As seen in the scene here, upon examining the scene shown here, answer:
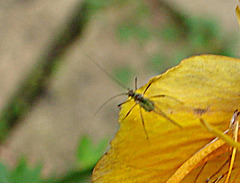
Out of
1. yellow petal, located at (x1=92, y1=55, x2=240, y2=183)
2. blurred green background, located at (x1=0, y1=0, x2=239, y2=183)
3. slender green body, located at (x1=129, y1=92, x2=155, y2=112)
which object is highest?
blurred green background, located at (x1=0, y1=0, x2=239, y2=183)

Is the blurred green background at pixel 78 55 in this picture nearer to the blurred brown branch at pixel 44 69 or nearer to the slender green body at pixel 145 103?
the blurred brown branch at pixel 44 69

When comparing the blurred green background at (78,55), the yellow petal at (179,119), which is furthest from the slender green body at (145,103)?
the blurred green background at (78,55)

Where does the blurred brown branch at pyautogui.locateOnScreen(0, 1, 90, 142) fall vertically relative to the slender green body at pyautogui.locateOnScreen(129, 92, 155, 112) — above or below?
above

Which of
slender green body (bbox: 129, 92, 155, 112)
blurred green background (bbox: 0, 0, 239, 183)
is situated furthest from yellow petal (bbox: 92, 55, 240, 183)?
blurred green background (bbox: 0, 0, 239, 183)

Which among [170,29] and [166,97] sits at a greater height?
[170,29]

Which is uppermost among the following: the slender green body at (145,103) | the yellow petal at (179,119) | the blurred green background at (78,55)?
the blurred green background at (78,55)

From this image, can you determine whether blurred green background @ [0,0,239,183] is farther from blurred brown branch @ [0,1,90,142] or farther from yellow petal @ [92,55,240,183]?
A: yellow petal @ [92,55,240,183]

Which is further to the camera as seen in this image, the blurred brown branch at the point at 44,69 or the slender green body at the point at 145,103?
the blurred brown branch at the point at 44,69

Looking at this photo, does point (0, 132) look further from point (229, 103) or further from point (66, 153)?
point (229, 103)

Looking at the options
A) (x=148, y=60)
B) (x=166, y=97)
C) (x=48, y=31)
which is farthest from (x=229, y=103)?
(x=48, y=31)
